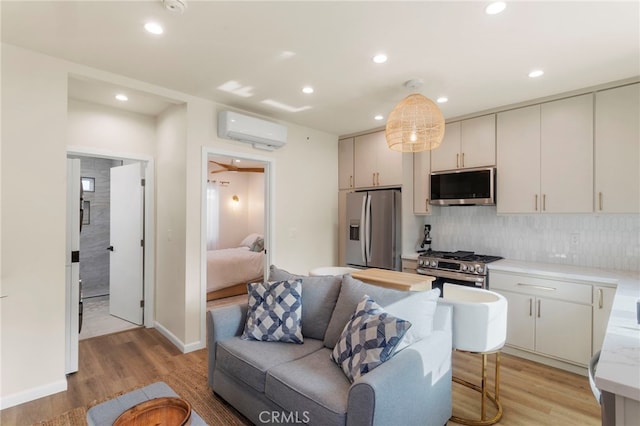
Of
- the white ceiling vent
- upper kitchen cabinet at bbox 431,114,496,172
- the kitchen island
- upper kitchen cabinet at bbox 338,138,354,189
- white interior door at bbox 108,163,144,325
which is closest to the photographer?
the kitchen island

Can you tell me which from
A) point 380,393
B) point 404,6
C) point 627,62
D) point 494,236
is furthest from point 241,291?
point 627,62

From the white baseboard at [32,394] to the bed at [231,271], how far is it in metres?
2.50

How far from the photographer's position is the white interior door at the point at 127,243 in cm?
396

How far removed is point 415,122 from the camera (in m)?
2.56

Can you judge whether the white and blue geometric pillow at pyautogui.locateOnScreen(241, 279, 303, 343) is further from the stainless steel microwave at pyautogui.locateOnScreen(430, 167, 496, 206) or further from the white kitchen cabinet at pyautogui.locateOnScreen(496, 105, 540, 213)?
the white kitchen cabinet at pyautogui.locateOnScreen(496, 105, 540, 213)

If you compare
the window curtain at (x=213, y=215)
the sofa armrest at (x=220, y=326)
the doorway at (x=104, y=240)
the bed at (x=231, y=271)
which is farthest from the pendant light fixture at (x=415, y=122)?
the window curtain at (x=213, y=215)

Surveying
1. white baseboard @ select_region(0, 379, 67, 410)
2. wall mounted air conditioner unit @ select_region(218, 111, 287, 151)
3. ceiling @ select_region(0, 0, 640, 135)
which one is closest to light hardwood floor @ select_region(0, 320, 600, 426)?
white baseboard @ select_region(0, 379, 67, 410)

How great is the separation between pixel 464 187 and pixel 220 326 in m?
2.96

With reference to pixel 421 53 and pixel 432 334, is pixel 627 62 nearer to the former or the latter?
pixel 421 53

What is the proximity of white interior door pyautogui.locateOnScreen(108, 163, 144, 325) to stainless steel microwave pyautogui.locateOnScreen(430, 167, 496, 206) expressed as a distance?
367cm

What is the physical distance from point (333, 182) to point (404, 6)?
3.07 metres

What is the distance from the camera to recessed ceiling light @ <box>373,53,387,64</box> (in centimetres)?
239

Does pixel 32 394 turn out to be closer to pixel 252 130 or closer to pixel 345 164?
pixel 252 130

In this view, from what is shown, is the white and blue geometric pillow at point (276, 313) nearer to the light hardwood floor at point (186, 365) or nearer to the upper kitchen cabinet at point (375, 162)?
the light hardwood floor at point (186, 365)
